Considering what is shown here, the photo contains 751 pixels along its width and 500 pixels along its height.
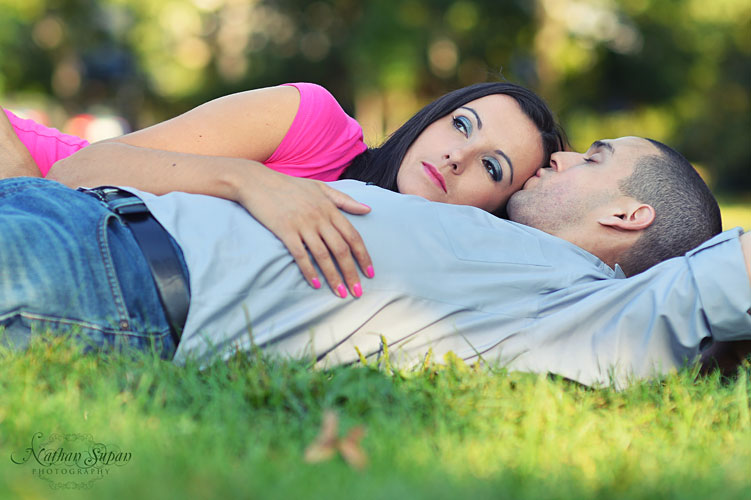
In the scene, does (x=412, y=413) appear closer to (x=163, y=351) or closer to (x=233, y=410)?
(x=233, y=410)

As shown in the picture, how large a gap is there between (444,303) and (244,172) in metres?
1.00

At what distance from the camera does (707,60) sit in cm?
2758

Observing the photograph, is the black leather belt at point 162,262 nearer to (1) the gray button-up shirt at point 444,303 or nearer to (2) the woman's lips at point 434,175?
(1) the gray button-up shirt at point 444,303

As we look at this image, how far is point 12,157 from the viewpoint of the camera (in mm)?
3830

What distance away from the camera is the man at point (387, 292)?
9.00 feet

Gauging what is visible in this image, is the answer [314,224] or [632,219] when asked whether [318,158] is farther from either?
[632,219]

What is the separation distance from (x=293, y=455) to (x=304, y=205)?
1.25 meters

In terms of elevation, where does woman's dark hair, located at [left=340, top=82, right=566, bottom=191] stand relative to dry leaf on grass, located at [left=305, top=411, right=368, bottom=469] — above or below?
above

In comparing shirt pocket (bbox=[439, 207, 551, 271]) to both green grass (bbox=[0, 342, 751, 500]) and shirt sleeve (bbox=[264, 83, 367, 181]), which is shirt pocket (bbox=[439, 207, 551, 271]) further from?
shirt sleeve (bbox=[264, 83, 367, 181])

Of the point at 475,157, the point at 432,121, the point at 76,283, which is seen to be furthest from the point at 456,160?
the point at 76,283

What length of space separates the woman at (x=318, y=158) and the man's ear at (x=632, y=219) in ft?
1.83

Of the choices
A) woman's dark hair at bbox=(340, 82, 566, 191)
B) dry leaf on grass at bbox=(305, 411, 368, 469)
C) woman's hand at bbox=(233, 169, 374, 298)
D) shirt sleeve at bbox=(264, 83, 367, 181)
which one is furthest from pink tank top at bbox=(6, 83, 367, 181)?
dry leaf on grass at bbox=(305, 411, 368, 469)

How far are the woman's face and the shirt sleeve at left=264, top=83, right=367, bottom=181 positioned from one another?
0.36m

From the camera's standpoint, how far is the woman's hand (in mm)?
2914
